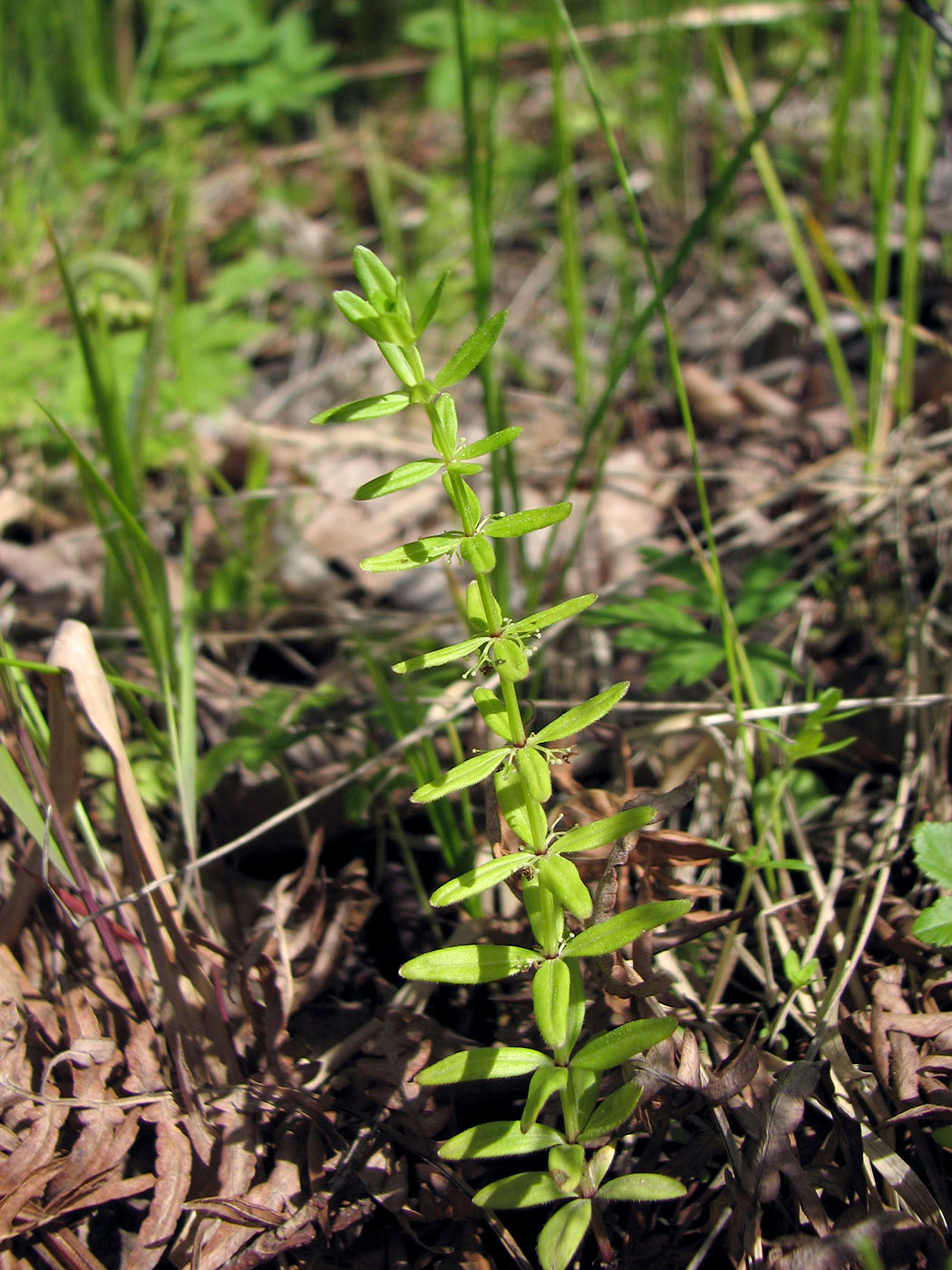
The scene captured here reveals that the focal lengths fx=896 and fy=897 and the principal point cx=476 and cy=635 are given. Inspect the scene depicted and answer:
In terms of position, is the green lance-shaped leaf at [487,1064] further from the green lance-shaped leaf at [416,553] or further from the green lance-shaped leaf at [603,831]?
the green lance-shaped leaf at [416,553]

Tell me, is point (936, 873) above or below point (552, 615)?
below

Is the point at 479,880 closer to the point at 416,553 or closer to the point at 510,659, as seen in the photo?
the point at 510,659

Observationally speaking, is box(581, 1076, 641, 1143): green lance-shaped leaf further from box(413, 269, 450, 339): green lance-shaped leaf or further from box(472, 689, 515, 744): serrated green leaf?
box(413, 269, 450, 339): green lance-shaped leaf

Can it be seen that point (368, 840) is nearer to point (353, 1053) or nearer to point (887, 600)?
point (353, 1053)

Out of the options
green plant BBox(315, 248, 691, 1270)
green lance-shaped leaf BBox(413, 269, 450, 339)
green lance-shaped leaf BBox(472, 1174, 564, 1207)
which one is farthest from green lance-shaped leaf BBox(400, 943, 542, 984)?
green lance-shaped leaf BBox(413, 269, 450, 339)

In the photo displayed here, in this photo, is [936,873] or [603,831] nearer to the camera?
[603,831]

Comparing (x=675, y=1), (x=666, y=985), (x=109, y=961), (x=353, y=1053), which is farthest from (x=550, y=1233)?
(x=675, y=1)

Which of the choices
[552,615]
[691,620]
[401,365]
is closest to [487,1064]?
[552,615]
